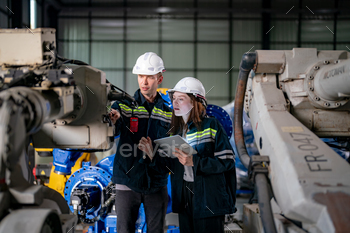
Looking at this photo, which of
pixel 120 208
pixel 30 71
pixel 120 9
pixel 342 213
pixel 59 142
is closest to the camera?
pixel 342 213

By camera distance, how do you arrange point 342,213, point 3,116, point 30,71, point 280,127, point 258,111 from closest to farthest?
point 3,116 < point 342,213 < point 30,71 < point 280,127 < point 258,111

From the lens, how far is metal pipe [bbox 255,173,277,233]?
1807mm

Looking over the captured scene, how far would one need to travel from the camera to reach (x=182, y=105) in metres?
2.64

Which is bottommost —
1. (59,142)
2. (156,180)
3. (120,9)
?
(156,180)

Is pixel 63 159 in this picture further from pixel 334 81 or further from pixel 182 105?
pixel 334 81

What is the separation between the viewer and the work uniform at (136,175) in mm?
2691

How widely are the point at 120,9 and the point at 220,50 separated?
442 centimetres

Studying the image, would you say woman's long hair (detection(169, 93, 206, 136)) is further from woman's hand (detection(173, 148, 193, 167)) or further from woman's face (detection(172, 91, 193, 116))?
woman's hand (detection(173, 148, 193, 167))

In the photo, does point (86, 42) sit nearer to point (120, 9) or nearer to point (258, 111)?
point (120, 9)

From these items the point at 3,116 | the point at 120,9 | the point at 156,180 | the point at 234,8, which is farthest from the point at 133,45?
the point at 3,116

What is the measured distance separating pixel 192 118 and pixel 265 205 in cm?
97

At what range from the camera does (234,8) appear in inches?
503

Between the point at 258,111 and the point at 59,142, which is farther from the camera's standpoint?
the point at 258,111

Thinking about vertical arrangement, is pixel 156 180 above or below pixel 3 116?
below
